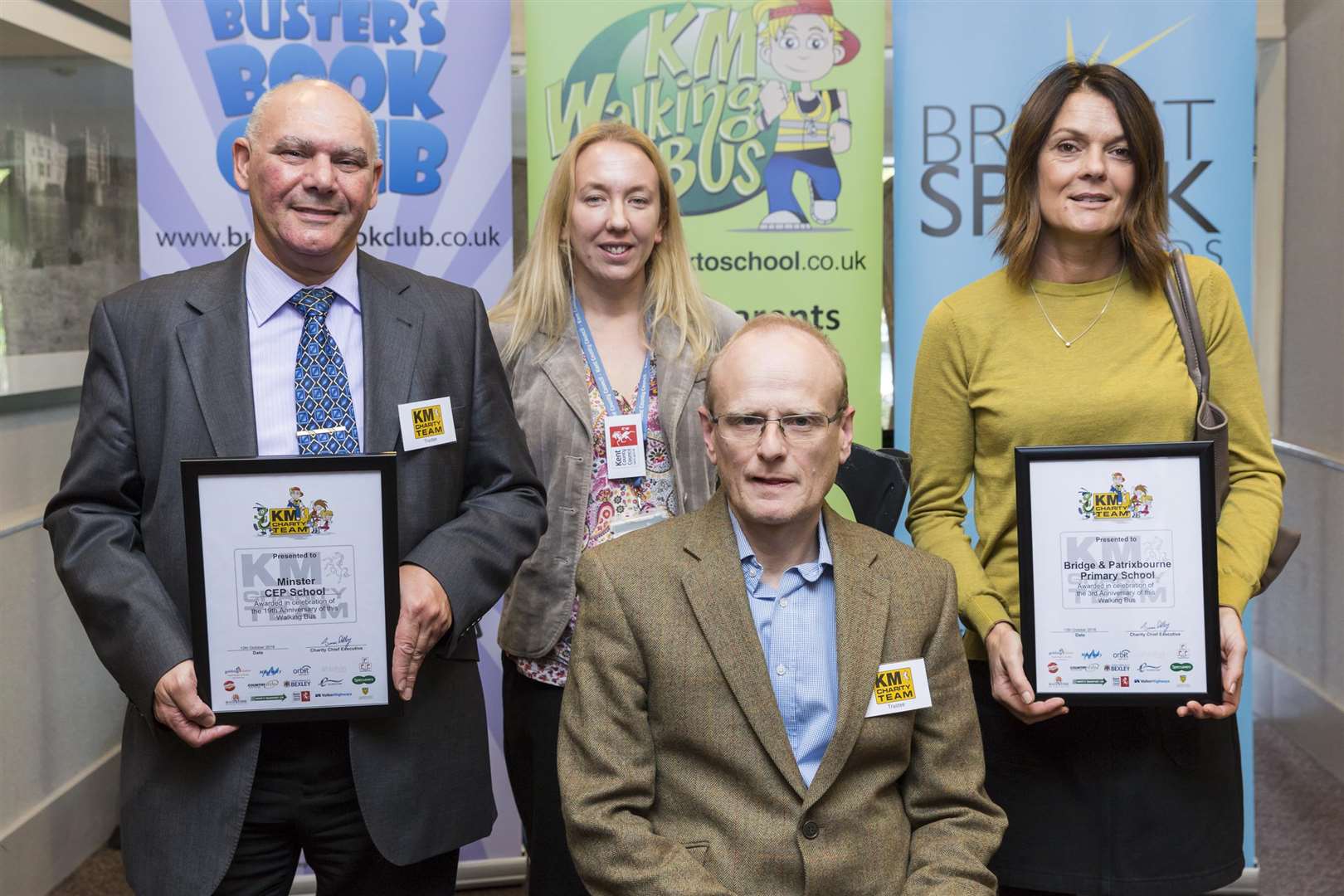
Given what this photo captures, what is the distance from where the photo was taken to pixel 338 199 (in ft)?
7.08

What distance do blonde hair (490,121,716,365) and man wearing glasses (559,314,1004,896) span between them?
844 mm

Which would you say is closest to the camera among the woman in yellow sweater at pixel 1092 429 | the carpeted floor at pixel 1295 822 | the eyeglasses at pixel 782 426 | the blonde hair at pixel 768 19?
the eyeglasses at pixel 782 426

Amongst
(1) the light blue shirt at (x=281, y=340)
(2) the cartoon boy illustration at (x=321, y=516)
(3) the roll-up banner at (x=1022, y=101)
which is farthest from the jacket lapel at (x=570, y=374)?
(3) the roll-up banner at (x=1022, y=101)

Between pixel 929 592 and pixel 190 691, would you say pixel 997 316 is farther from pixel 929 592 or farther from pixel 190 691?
pixel 190 691

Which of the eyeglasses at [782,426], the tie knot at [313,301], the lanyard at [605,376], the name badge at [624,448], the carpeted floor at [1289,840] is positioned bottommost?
the carpeted floor at [1289,840]

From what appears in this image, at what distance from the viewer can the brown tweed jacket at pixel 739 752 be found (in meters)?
1.94

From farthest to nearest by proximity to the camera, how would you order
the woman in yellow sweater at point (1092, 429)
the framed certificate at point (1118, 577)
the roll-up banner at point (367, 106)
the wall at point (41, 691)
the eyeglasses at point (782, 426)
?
1. the wall at point (41, 691)
2. the roll-up banner at point (367, 106)
3. the woman in yellow sweater at point (1092, 429)
4. the framed certificate at point (1118, 577)
5. the eyeglasses at point (782, 426)

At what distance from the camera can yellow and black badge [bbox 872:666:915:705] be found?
6.51 feet

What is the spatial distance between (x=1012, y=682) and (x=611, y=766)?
2.36ft

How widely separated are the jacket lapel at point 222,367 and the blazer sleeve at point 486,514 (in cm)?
35

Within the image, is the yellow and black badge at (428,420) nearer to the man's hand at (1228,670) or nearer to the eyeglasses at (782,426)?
the eyeglasses at (782,426)

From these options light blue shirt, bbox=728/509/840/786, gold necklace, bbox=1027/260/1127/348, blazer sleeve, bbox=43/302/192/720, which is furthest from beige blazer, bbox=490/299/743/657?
blazer sleeve, bbox=43/302/192/720

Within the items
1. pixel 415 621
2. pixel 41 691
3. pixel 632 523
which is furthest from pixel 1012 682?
pixel 41 691

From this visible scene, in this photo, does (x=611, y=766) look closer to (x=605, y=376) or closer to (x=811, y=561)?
(x=811, y=561)
